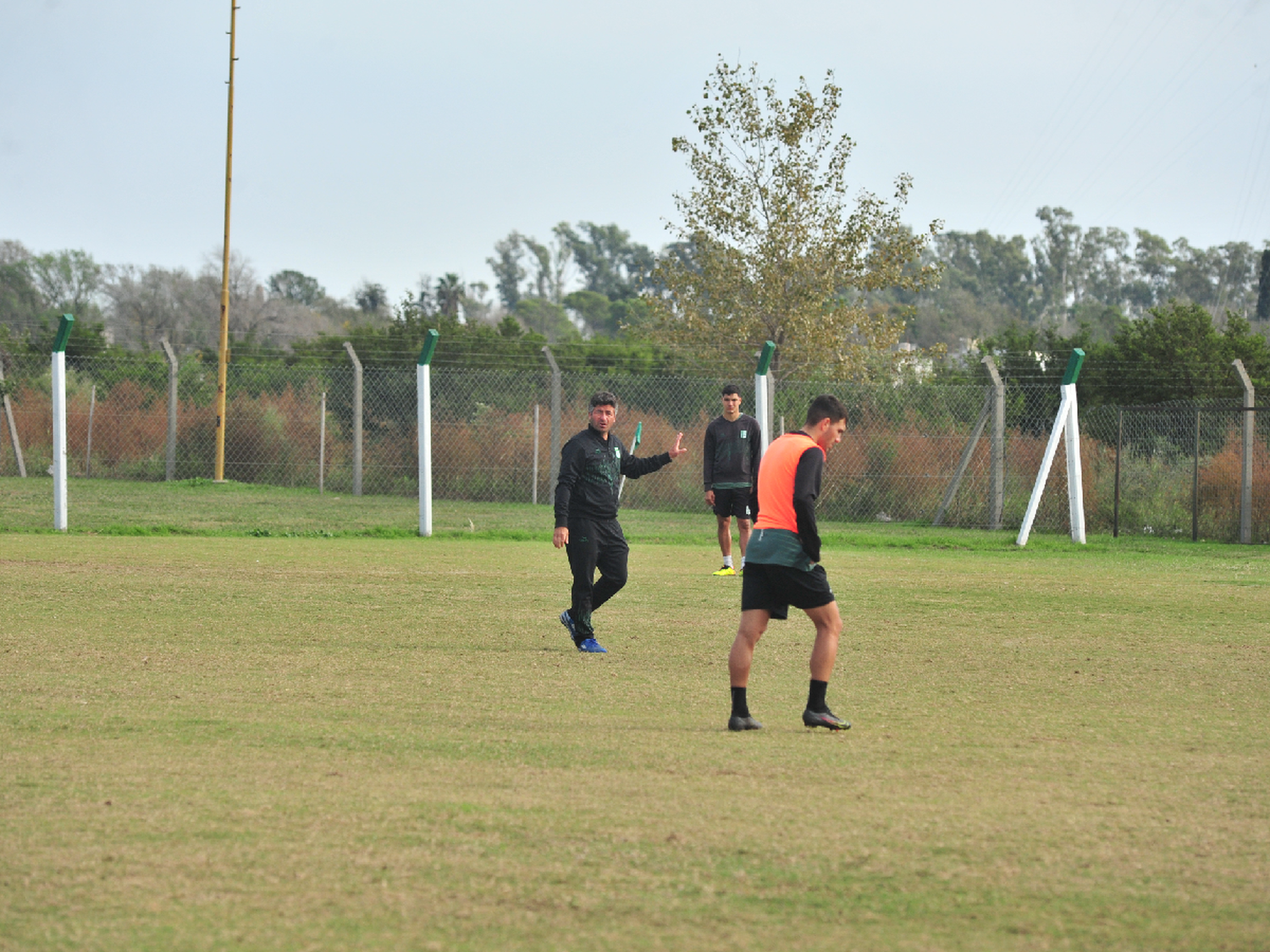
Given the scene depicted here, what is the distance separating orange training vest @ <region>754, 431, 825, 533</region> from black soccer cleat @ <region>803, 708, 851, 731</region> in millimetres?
809

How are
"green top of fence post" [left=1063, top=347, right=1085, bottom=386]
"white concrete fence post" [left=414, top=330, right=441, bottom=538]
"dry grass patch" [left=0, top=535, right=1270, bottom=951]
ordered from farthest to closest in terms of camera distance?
"green top of fence post" [left=1063, top=347, right=1085, bottom=386], "white concrete fence post" [left=414, top=330, right=441, bottom=538], "dry grass patch" [left=0, top=535, right=1270, bottom=951]

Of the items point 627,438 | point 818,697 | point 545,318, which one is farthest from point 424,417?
point 545,318

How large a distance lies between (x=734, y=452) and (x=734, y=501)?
0.47 m

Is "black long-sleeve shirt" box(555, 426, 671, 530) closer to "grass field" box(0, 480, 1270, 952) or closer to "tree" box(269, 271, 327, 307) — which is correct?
"grass field" box(0, 480, 1270, 952)

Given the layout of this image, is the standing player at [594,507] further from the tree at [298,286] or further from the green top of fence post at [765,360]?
the tree at [298,286]

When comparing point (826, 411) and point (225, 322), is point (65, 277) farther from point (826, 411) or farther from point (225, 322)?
point (826, 411)

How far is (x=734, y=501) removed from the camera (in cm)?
1218

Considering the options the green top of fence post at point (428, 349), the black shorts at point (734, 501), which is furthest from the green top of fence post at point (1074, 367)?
the green top of fence post at point (428, 349)

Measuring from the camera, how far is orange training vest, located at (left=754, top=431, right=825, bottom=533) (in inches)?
229


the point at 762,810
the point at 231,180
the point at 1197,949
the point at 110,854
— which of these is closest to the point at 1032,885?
the point at 1197,949

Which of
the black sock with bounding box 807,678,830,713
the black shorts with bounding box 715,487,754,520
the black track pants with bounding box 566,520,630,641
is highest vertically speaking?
the black shorts with bounding box 715,487,754,520

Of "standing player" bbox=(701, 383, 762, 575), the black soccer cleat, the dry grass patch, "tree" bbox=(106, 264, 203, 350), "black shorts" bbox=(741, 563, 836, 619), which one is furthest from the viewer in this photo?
"tree" bbox=(106, 264, 203, 350)

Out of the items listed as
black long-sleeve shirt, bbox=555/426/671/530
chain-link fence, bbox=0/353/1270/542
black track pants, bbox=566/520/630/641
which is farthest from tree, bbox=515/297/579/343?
black track pants, bbox=566/520/630/641

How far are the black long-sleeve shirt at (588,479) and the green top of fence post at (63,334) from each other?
8.42 meters
